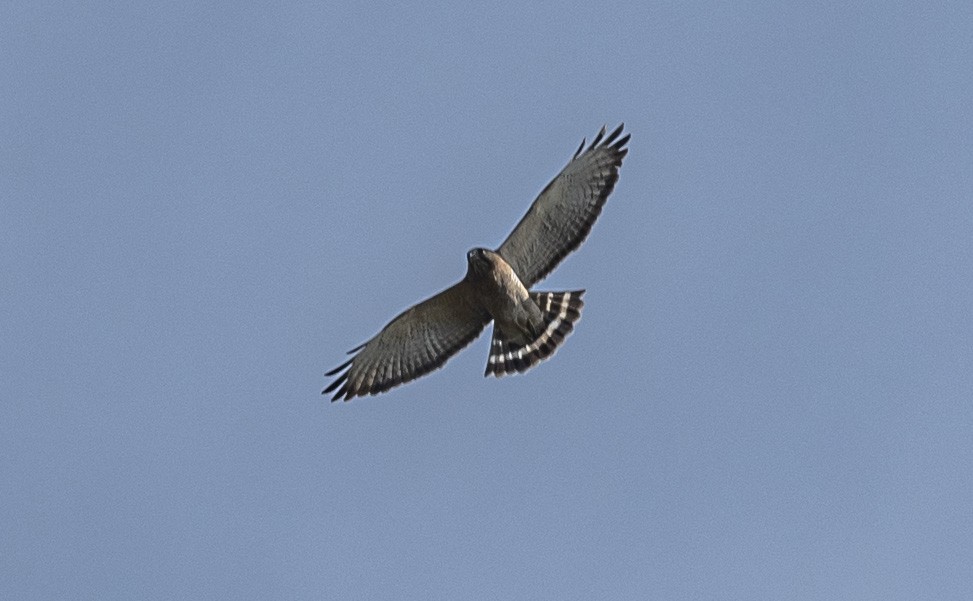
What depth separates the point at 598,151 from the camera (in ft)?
55.4

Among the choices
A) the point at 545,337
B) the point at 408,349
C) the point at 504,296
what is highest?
the point at 408,349

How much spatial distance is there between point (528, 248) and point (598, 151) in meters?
1.23

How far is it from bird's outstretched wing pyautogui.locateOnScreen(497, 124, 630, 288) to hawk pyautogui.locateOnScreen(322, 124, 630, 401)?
10 millimetres

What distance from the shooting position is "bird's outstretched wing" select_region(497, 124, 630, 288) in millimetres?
16625

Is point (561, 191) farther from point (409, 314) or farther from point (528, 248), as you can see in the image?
point (409, 314)

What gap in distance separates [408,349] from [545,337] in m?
1.41

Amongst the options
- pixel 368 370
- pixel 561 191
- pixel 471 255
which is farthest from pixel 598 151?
pixel 368 370

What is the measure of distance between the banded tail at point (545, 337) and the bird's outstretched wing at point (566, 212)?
314mm

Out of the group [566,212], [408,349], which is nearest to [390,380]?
[408,349]

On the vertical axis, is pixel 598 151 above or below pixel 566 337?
above

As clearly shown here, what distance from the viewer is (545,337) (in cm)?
1684

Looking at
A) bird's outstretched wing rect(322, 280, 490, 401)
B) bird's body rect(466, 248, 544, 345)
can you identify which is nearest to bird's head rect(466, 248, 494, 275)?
bird's body rect(466, 248, 544, 345)

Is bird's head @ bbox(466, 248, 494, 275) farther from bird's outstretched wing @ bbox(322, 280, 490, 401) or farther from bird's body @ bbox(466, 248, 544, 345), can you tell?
bird's outstretched wing @ bbox(322, 280, 490, 401)

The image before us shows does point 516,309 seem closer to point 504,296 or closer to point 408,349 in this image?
point 504,296
